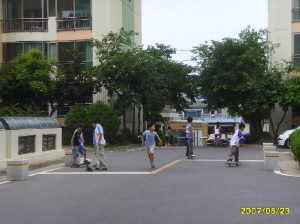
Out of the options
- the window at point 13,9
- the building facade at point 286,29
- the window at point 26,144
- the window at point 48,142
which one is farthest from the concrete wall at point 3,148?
the building facade at point 286,29

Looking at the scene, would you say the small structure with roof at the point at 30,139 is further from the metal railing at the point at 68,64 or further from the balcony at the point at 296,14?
the balcony at the point at 296,14

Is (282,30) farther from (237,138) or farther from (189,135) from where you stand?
(237,138)

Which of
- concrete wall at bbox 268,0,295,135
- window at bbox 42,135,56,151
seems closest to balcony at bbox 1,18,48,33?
window at bbox 42,135,56,151

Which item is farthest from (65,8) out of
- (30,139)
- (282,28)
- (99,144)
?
(99,144)

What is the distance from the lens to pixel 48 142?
2045 cm

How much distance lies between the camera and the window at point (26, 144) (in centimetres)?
1769

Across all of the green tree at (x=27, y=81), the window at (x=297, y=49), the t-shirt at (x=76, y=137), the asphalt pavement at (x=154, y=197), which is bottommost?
the asphalt pavement at (x=154, y=197)

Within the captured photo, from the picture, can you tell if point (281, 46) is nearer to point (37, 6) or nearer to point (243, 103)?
point (243, 103)

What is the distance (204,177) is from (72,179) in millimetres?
3970

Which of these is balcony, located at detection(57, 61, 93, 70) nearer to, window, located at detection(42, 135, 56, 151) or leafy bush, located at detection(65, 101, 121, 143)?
leafy bush, located at detection(65, 101, 121, 143)

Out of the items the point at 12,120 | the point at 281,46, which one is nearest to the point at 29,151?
the point at 12,120

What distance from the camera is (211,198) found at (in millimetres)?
9891

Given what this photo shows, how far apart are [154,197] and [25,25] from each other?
27362 mm

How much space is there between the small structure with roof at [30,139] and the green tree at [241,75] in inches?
586
